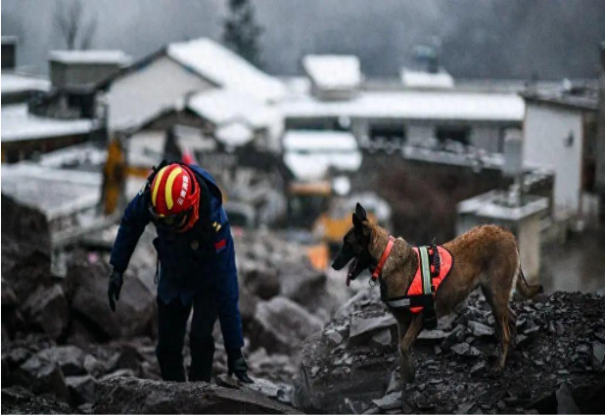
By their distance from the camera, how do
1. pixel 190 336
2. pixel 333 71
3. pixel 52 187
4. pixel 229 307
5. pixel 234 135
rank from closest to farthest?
pixel 229 307, pixel 190 336, pixel 52 187, pixel 234 135, pixel 333 71

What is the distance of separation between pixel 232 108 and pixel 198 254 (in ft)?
75.2

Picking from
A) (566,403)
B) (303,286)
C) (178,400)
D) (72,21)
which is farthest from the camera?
(72,21)

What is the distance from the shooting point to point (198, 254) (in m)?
5.61

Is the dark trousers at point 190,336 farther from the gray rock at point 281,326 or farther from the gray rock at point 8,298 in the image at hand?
the gray rock at point 281,326

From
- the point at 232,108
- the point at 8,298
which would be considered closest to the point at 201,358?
the point at 8,298

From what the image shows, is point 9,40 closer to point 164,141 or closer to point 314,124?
point 164,141

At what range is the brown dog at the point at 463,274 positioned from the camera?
5.01 m

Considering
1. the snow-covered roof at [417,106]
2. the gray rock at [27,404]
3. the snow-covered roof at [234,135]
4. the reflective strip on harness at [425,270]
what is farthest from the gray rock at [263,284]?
the snow-covered roof at [234,135]

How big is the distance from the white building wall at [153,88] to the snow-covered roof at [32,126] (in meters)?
2.35

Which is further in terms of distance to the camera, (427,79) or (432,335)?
(427,79)

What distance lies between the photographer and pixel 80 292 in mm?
7535

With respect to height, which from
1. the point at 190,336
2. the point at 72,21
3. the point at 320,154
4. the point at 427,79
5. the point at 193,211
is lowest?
the point at 320,154

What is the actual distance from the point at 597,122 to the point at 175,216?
643 cm

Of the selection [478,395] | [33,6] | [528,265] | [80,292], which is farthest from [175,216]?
[33,6]
